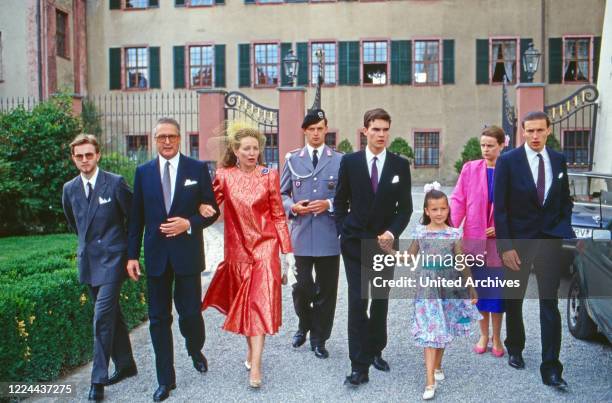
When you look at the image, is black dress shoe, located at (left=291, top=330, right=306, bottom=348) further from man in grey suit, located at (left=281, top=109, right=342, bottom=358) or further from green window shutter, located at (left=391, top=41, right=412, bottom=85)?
green window shutter, located at (left=391, top=41, right=412, bottom=85)

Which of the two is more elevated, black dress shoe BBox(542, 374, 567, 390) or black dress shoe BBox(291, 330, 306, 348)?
black dress shoe BBox(542, 374, 567, 390)

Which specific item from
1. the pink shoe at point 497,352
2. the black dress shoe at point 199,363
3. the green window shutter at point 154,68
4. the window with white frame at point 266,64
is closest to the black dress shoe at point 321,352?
the black dress shoe at point 199,363

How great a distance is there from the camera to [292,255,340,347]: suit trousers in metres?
5.97

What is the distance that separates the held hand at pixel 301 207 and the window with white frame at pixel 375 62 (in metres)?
22.5

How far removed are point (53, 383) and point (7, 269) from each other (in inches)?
69.4

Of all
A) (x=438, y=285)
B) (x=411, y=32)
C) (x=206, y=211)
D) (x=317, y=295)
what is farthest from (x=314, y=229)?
(x=411, y=32)

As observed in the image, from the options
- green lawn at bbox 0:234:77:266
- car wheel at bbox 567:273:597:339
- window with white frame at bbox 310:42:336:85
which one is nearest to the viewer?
car wheel at bbox 567:273:597:339

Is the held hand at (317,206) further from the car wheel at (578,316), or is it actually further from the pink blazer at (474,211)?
the car wheel at (578,316)

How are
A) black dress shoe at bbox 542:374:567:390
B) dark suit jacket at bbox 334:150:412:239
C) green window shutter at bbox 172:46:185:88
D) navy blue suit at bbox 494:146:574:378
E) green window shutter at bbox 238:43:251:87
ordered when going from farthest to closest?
green window shutter at bbox 172:46:185:88 < green window shutter at bbox 238:43:251:87 < dark suit jacket at bbox 334:150:412:239 < navy blue suit at bbox 494:146:574:378 < black dress shoe at bbox 542:374:567:390

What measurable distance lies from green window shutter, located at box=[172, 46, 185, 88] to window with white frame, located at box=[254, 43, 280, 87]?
299 cm

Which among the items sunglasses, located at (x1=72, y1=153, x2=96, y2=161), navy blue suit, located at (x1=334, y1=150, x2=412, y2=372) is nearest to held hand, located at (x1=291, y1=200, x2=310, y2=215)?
navy blue suit, located at (x1=334, y1=150, x2=412, y2=372)

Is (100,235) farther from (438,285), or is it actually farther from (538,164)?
(538,164)

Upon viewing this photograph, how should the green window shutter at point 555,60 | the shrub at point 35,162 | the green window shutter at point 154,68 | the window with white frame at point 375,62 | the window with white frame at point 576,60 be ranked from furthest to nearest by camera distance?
the green window shutter at point 154,68 < the window with white frame at point 375,62 < the window with white frame at point 576,60 < the green window shutter at point 555,60 < the shrub at point 35,162

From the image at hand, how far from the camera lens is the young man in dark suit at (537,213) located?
511cm
